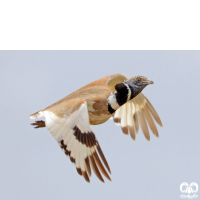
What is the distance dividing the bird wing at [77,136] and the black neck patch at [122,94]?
1.35 meters

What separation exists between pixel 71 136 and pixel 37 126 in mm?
1756

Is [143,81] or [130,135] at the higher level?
[143,81]

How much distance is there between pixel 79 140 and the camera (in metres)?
8.69

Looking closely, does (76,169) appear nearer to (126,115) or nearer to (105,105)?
(105,105)

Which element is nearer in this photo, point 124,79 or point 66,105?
point 66,105

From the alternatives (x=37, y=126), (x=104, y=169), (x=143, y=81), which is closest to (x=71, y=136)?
(x=104, y=169)

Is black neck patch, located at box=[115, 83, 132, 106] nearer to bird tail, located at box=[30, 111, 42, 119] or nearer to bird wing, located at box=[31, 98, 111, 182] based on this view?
bird wing, located at box=[31, 98, 111, 182]

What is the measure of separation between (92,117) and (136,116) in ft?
8.50

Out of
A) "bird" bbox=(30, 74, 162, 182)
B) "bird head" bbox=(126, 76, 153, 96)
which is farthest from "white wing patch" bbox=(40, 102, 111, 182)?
"bird head" bbox=(126, 76, 153, 96)

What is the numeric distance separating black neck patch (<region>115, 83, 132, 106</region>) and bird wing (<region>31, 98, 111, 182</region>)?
53.3 inches

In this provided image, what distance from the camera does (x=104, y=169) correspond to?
8.52 metres

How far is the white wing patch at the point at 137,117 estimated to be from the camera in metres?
11.8

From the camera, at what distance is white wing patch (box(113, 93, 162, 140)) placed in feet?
38.9

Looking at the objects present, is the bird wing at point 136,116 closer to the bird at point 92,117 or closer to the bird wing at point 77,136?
the bird at point 92,117
